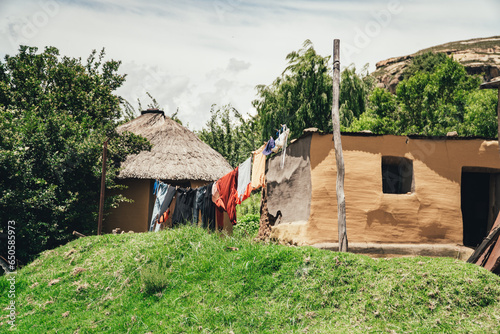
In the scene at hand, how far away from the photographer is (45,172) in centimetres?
1073

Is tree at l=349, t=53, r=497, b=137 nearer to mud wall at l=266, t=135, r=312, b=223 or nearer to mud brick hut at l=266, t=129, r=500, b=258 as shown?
mud wall at l=266, t=135, r=312, b=223

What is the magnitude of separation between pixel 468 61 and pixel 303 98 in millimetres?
31279

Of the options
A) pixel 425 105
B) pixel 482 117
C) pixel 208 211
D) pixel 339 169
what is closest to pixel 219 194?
pixel 208 211

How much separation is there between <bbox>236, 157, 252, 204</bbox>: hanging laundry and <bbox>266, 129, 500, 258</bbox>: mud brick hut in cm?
109

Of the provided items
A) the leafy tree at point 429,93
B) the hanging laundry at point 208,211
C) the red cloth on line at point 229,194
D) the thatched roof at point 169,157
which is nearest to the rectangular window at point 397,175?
the red cloth on line at point 229,194

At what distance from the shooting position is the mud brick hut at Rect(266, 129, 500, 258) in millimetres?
7719

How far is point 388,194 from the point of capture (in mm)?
7844

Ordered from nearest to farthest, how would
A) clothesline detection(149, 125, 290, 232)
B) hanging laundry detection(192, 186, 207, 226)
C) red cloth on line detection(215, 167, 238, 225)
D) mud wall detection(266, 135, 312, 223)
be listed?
1. clothesline detection(149, 125, 290, 232)
2. mud wall detection(266, 135, 312, 223)
3. red cloth on line detection(215, 167, 238, 225)
4. hanging laundry detection(192, 186, 207, 226)

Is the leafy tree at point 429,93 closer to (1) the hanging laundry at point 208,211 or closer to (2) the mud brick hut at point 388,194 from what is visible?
(2) the mud brick hut at point 388,194

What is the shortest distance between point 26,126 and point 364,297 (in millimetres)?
9030

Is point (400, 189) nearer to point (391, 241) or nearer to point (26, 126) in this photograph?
point (391, 241)

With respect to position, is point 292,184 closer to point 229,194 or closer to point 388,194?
point 229,194

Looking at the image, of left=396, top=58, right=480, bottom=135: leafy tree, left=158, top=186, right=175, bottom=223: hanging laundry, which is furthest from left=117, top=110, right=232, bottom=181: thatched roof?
left=396, top=58, right=480, bottom=135: leafy tree

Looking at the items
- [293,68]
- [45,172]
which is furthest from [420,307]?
[293,68]
